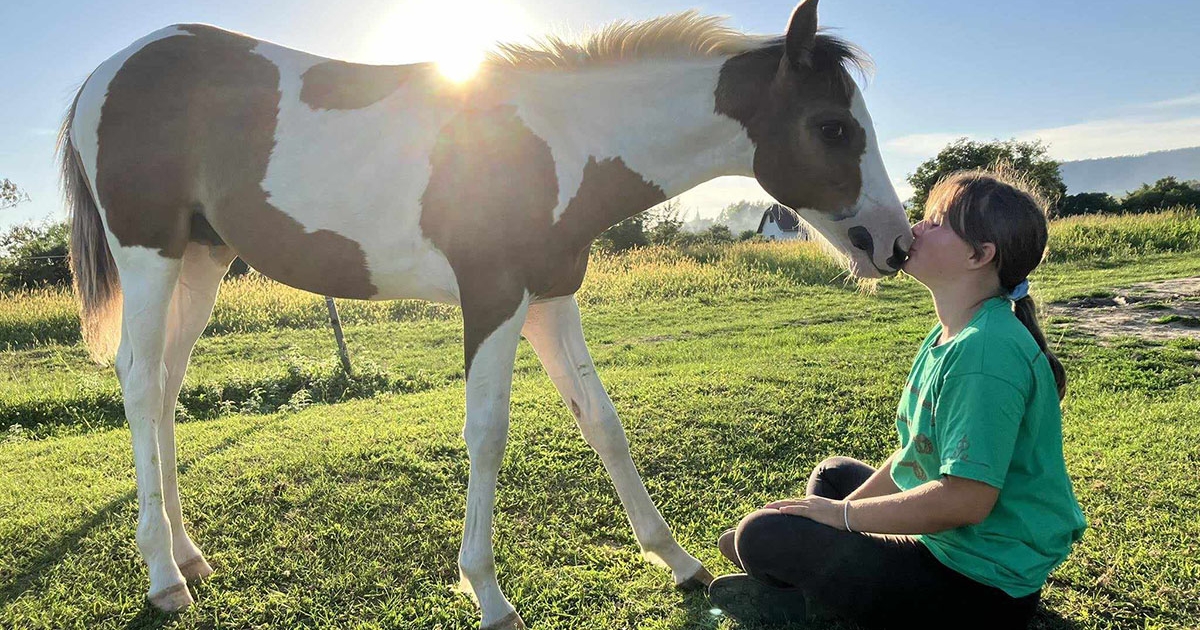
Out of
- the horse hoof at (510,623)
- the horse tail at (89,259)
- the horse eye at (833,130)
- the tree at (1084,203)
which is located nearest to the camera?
the horse eye at (833,130)

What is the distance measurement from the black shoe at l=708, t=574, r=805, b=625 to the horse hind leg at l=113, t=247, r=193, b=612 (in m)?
2.04

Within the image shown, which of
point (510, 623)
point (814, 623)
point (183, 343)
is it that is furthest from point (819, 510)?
point (183, 343)

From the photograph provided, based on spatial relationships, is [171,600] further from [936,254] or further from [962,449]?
[936,254]

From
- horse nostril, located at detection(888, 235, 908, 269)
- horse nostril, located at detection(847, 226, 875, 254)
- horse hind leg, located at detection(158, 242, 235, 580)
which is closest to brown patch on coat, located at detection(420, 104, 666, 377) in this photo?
horse nostril, located at detection(847, 226, 875, 254)

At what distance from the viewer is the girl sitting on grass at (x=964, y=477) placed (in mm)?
1715

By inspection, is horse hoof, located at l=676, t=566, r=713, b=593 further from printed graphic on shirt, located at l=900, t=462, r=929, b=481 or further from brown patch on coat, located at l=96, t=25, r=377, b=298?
brown patch on coat, located at l=96, t=25, r=377, b=298

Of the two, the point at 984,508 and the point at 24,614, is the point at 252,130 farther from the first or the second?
the point at 984,508

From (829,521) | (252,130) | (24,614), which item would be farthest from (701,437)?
(24,614)

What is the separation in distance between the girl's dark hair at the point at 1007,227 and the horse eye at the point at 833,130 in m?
0.41

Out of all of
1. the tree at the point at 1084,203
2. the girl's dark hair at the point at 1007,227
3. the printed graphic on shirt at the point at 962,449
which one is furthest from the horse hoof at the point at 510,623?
the tree at the point at 1084,203

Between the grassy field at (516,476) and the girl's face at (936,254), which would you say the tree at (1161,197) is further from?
the girl's face at (936,254)

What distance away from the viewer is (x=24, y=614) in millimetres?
2717

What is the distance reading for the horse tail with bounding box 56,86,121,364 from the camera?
2896mm

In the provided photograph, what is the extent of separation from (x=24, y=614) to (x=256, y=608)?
926mm
